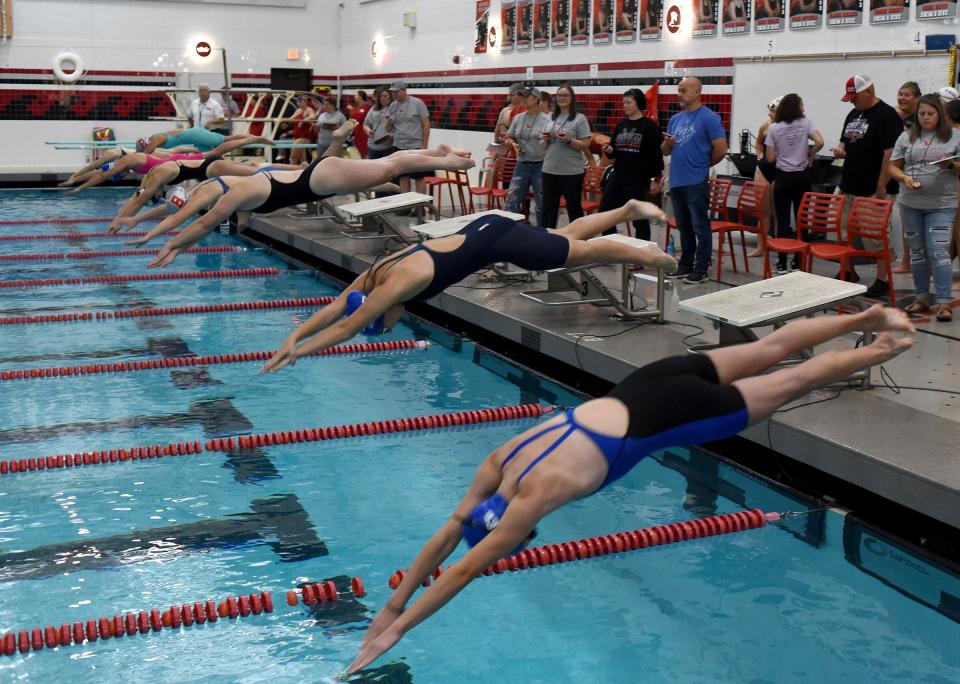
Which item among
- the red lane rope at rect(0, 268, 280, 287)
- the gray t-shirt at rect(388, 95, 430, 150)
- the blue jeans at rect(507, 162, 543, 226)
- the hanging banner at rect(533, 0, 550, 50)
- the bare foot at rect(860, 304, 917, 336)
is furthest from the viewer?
the hanging banner at rect(533, 0, 550, 50)

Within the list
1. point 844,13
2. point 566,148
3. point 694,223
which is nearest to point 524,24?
point 566,148

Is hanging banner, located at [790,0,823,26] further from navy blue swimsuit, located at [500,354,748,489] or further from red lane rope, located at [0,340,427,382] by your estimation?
navy blue swimsuit, located at [500,354,748,489]

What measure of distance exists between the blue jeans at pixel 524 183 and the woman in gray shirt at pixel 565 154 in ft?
1.39

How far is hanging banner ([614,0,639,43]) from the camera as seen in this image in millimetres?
11453

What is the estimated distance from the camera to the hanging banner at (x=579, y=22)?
12.4 metres

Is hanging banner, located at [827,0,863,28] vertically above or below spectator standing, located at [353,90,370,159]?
above

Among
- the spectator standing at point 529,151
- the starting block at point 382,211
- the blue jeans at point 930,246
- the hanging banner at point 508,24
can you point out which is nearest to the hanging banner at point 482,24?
the hanging banner at point 508,24

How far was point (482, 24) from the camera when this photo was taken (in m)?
14.9

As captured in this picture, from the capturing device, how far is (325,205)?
41.8 ft

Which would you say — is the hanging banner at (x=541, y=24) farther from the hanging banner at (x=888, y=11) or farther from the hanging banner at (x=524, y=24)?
the hanging banner at (x=888, y=11)

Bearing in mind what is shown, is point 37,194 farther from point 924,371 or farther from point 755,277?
point 924,371

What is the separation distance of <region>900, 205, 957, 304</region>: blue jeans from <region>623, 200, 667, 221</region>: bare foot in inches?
92.9

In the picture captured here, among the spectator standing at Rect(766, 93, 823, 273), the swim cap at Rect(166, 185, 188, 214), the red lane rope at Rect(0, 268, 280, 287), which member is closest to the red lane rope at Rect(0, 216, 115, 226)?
the swim cap at Rect(166, 185, 188, 214)

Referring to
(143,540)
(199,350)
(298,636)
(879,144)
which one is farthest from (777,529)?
(199,350)
